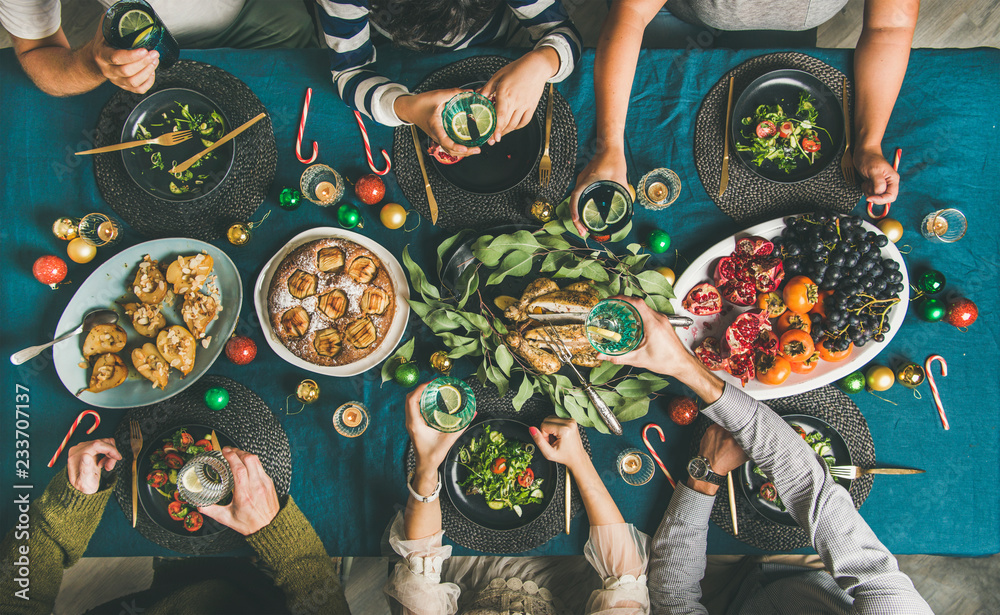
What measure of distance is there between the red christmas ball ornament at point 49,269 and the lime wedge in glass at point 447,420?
3.57 feet

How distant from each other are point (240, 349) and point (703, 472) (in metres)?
1.24

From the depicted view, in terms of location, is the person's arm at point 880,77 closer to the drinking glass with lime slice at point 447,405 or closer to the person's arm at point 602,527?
the person's arm at point 602,527

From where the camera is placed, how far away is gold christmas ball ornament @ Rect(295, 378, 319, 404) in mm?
1274

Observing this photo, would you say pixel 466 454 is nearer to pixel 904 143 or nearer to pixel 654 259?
pixel 654 259

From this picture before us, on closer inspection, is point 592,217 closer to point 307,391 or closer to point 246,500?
point 307,391

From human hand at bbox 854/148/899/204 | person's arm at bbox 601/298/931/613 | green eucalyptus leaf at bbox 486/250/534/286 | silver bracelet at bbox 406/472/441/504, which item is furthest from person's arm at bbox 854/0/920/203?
silver bracelet at bbox 406/472/441/504

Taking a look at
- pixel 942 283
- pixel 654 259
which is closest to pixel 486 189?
pixel 654 259

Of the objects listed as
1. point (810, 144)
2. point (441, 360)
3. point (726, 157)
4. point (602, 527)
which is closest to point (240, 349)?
point (441, 360)

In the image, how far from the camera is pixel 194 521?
1.27 m

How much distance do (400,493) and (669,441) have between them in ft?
2.44

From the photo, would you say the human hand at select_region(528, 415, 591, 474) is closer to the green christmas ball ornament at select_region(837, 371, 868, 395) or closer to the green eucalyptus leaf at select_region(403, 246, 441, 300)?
the green eucalyptus leaf at select_region(403, 246, 441, 300)

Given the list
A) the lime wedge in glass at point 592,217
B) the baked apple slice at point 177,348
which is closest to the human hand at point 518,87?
the lime wedge in glass at point 592,217

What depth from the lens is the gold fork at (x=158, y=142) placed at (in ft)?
4.22

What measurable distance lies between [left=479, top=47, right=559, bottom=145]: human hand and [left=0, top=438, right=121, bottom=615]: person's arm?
1313 mm
